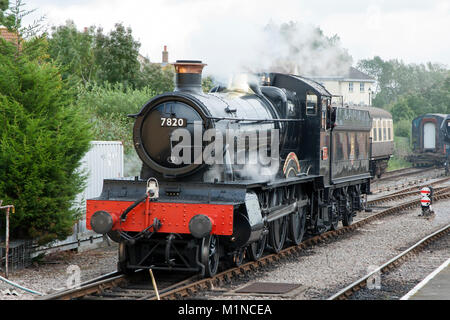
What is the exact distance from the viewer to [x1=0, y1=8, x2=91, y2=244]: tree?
452 inches

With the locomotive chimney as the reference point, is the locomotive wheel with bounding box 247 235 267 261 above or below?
below

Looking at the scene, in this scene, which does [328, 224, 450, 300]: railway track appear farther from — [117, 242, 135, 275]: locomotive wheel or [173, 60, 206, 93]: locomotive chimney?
[173, 60, 206, 93]: locomotive chimney

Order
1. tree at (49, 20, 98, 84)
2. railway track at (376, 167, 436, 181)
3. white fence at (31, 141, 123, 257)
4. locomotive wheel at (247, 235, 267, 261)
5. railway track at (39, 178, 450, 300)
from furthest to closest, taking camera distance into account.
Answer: tree at (49, 20, 98, 84) < railway track at (376, 167, 436, 181) < white fence at (31, 141, 123, 257) < locomotive wheel at (247, 235, 267, 261) < railway track at (39, 178, 450, 300)

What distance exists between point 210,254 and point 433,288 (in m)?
3.35

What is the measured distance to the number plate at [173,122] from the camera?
1095cm

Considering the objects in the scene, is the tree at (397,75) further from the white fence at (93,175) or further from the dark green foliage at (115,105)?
the white fence at (93,175)

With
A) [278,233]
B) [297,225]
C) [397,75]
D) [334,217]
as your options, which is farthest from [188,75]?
[397,75]

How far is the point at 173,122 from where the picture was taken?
36.1ft

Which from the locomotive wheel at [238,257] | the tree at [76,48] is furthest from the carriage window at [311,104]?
the tree at [76,48]

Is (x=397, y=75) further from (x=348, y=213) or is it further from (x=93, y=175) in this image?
(x=93, y=175)

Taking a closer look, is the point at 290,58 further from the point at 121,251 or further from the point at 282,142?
the point at 121,251

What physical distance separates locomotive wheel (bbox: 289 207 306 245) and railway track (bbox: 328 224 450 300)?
2.22 meters

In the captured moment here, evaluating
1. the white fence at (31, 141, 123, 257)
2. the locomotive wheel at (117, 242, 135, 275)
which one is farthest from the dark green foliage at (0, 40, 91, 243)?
the locomotive wheel at (117, 242, 135, 275)

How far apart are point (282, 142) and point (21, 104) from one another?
499cm
